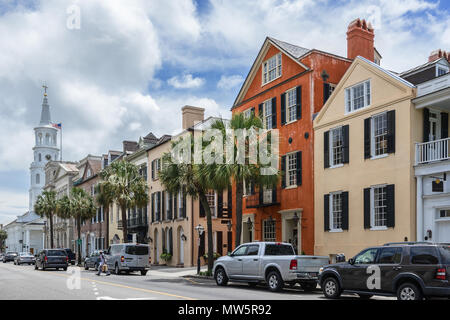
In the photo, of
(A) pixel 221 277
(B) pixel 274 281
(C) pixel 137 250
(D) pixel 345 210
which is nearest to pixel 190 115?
(C) pixel 137 250

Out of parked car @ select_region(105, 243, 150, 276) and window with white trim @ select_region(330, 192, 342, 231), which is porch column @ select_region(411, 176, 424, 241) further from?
parked car @ select_region(105, 243, 150, 276)

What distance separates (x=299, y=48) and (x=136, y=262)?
15.4m

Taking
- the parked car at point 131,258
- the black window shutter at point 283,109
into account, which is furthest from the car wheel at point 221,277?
the black window shutter at point 283,109

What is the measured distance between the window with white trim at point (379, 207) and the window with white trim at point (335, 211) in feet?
7.33

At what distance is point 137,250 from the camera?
99.5 feet

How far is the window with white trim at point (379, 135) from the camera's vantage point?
77.2ft

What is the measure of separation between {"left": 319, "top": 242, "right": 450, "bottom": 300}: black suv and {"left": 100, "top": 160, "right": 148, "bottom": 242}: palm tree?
26.0m

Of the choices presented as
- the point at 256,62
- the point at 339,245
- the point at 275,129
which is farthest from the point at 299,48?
the point at 339,245

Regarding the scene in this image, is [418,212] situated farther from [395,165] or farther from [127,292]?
[127,292]

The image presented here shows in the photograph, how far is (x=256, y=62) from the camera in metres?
32.6

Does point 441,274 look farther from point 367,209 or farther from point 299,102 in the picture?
point 299,102

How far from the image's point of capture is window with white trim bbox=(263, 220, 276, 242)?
3050cm

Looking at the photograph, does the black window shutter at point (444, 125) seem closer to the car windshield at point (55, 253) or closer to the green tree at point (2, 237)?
the car windshield at point (55, 253)

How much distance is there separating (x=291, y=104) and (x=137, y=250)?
1175cm
